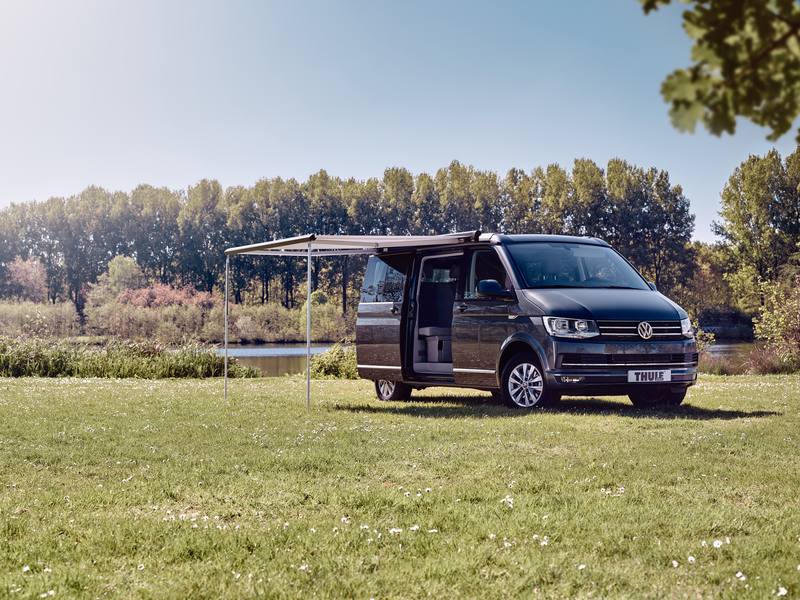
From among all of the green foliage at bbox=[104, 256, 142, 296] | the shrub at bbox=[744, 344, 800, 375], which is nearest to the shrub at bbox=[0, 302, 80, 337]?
the green foliage at bbox=[104, 256, 142, 296]

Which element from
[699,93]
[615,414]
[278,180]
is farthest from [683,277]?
[699,93]

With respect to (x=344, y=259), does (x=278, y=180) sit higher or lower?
higher

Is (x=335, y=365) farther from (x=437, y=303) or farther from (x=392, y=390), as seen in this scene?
(x=437, y=303)

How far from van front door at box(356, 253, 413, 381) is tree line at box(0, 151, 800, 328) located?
150ft

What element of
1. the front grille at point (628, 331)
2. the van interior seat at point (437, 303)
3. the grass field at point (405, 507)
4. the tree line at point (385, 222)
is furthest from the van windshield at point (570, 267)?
the tree line at point (385, 222)

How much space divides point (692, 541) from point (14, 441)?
6.54 meters

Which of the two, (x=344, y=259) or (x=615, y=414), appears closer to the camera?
(x=615, y=414)

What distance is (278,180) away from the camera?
64.1m

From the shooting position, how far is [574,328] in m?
9.46

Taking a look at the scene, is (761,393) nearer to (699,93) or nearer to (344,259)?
(699,93)

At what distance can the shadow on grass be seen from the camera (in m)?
9.43

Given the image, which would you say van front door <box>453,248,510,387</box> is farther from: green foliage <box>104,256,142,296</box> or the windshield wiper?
green foliage <box>104,256,142,296</box>

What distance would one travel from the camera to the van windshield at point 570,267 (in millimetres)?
10352

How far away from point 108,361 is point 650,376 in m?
15.7
